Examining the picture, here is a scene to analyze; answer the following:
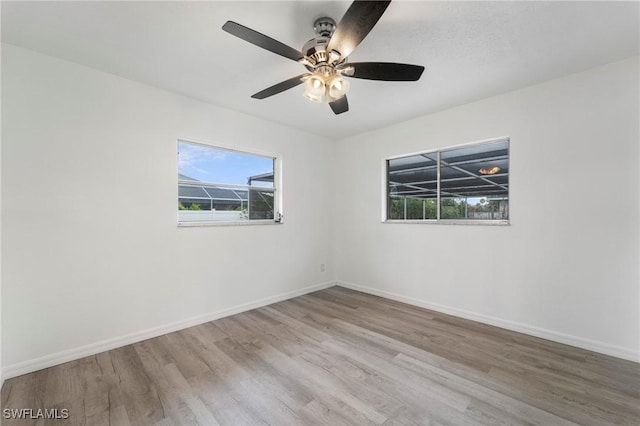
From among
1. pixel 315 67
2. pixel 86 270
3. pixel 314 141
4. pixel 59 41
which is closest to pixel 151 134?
pixel 59 41

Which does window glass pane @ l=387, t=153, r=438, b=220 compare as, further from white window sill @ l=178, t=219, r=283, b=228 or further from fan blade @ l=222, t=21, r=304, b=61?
fan blade @ l=222, t=21, r=304, b=61

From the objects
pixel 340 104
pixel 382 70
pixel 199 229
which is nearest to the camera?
pixel 382 70

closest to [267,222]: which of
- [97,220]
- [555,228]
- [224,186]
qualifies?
[224,186]

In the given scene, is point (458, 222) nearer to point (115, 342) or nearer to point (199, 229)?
point (199, 229)

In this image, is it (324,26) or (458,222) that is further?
(458,222)

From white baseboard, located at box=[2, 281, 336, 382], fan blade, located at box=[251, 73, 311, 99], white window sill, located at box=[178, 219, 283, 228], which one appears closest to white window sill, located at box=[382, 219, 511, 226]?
white window sill, located at box=[178, 219, 283, 228]

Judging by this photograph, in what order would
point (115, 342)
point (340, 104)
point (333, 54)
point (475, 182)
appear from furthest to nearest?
point (475, 182), point (115, 342), point (340, 104), point (333, 54)

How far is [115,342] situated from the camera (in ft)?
8.15

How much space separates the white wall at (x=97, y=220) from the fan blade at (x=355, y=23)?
83.5 inches

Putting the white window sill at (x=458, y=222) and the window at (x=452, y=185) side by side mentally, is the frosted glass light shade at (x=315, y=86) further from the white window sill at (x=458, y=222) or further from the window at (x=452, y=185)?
the white window sill at (x=458, y=222)

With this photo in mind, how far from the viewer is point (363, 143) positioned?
4285 millimetres

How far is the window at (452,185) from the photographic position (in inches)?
120

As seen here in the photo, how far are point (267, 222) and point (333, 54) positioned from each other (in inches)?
97.7

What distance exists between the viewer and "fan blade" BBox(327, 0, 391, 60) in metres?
1.31
